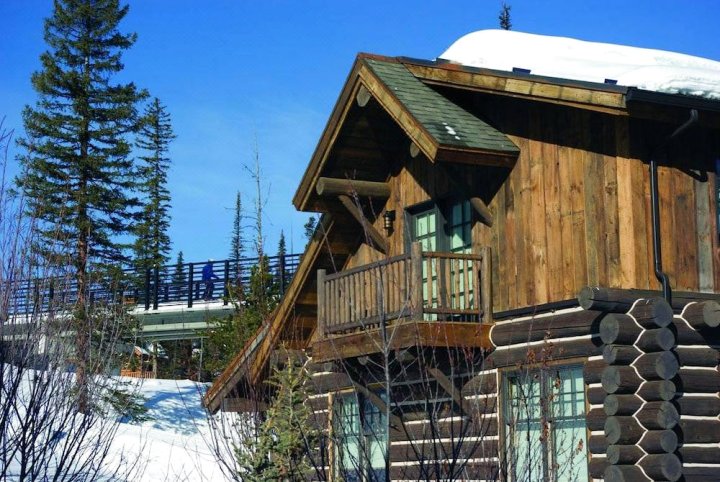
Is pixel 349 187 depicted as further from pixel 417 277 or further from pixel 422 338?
pixel 422 338

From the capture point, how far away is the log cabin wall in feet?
46.7

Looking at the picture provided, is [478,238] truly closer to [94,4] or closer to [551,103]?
[551,103]

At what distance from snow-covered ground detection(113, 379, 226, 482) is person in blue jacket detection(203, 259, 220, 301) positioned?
6.99m

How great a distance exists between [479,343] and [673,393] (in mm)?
2918

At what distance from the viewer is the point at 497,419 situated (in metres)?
15.4

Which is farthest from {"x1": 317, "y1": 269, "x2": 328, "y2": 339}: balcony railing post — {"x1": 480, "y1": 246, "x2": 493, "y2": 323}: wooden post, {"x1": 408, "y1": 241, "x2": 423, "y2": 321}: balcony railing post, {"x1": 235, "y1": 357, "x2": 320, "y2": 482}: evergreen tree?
{"x1": 480, "y1": 246, "x2": 493, "y2": 323}: wooden post

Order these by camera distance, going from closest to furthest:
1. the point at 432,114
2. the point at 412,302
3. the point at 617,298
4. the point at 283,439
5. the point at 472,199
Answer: the point at 617,298 < the point at 412,302 < the point at 283,439 < the point at 432,114 < the point at 472,199

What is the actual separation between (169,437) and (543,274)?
15216mm

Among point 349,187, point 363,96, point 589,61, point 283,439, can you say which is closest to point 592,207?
point 589,61

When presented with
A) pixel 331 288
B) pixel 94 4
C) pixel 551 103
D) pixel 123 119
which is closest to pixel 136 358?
pixel 123 119

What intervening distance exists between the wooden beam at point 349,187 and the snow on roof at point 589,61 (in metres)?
2.21

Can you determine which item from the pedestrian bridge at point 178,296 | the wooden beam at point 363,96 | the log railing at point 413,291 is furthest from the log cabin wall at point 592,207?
the pedestrian bridge at point 178,296

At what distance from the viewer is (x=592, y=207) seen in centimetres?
1459

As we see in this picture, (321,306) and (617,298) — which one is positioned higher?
(321,306)
